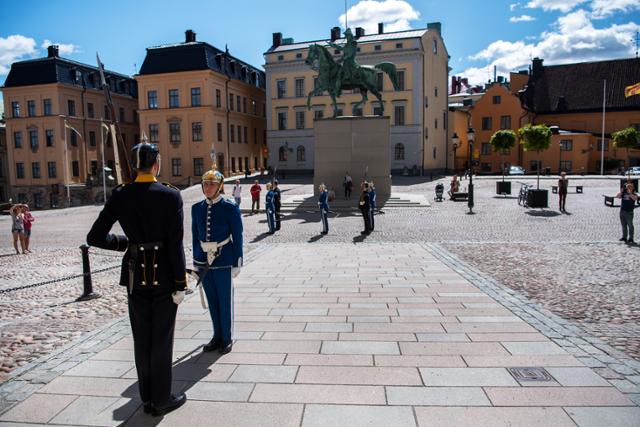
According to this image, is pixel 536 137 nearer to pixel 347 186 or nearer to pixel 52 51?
pixel 347 186

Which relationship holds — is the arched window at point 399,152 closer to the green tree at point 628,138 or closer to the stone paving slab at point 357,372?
the green tree at point 628,138

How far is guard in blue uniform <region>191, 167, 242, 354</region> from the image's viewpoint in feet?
17.5

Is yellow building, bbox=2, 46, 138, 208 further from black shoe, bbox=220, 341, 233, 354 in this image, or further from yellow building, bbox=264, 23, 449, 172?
black shoe, bbox=220, 341, 233, 354

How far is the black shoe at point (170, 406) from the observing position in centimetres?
402

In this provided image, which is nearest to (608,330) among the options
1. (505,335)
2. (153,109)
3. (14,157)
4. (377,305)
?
(505,335)

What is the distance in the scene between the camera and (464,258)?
11.2 meters

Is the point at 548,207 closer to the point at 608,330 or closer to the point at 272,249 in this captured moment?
the point at 272,249

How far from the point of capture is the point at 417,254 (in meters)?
11.9

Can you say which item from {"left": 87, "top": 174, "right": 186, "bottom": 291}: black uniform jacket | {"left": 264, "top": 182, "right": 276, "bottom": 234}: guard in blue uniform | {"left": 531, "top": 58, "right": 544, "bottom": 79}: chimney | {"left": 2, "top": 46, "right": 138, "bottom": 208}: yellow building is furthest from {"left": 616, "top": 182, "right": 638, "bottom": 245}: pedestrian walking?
{"left": 531, "top": 58, "right": 544, "bottom": 79}: chimney

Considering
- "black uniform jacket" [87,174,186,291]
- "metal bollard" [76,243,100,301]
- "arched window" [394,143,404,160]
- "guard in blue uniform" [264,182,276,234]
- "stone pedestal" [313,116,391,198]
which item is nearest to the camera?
"black uniform jacket" [87,174,186,291]

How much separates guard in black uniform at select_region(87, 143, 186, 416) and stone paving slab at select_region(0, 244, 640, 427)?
0.35 metres

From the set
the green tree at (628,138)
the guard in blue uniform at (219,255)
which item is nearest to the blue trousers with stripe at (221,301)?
the guard in blue uniform at (219,255)

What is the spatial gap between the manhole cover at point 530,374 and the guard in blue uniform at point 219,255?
293 cm

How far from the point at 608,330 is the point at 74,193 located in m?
52.0
